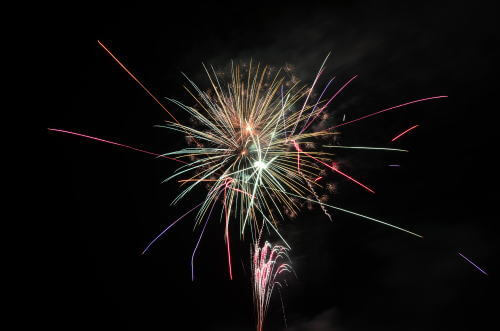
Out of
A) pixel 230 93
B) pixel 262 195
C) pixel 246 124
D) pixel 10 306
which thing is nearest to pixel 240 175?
pixel 262 195

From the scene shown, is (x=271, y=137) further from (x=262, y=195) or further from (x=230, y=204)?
(x=230, y=204)

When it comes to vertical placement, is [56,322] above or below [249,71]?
below

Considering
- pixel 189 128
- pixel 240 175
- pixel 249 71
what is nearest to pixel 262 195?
pixel 240 175

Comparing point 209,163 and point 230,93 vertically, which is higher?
point 230,93

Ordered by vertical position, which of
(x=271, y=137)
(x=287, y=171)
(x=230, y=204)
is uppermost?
(x=271, y=137)

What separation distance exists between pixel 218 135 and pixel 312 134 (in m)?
3.11

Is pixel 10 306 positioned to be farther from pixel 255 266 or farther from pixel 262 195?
pixel 262 195

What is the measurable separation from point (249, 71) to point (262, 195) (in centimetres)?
405

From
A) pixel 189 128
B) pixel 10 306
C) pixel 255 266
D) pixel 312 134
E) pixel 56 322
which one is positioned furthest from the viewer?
pixel 56 322

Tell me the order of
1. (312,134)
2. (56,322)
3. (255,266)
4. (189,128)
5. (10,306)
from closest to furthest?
1. (312,134)
2. (189,128)
3. (255,266)
4. (10,306)
5. (56,322)

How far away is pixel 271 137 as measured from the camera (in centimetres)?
1058

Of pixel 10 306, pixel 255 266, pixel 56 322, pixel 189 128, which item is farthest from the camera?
pixel 56 322

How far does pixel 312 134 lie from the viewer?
9.95 metres

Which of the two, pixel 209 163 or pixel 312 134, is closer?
pixel 312 134
